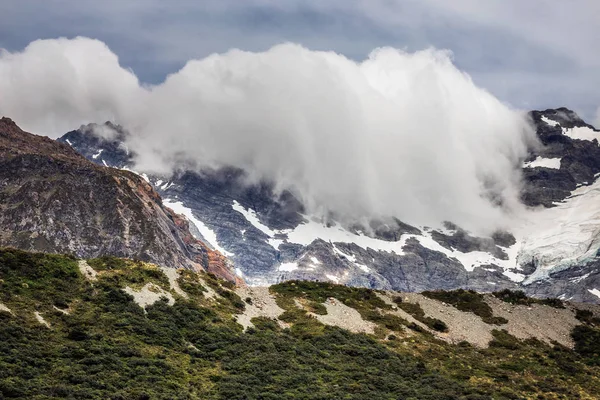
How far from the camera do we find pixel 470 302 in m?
95.1

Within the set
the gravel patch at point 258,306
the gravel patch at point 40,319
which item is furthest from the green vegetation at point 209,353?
the gravel patch at point 258,306

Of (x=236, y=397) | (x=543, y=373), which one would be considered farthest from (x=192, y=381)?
(x=543, y=373)

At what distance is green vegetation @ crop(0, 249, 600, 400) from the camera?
49594 millimetres

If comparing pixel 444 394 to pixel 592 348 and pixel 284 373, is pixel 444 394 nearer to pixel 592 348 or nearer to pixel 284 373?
pixel 284 373

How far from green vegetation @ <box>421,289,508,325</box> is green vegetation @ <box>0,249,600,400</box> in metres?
5.71

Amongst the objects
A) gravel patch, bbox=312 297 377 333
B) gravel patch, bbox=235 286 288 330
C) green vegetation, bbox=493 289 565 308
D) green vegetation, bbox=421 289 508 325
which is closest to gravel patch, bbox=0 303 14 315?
gravel patch, bbox=235 286 288 330

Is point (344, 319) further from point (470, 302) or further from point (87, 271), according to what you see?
point (87, 271)

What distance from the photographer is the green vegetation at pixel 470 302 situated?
89.9m

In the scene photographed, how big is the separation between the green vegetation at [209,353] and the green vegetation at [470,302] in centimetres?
571

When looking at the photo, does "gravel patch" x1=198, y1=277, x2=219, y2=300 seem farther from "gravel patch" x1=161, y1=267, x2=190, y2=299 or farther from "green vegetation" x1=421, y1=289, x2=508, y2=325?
"green vegetation" x1=421, y1=289, x2=508, y2=325

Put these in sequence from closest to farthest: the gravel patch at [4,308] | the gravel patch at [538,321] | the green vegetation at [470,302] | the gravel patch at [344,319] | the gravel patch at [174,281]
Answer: the gravel patch at [4,308]
the gravel patch at [174,281]
the gravel patch at [344,319]
the gravel patch at [538,321]
the green vegetation at [470,302]

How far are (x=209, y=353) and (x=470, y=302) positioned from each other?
4847 cm

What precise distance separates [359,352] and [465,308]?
101 feet

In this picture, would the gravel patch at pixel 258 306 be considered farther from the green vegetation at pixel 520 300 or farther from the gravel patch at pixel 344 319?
the green vegetation at pixel 520 300
